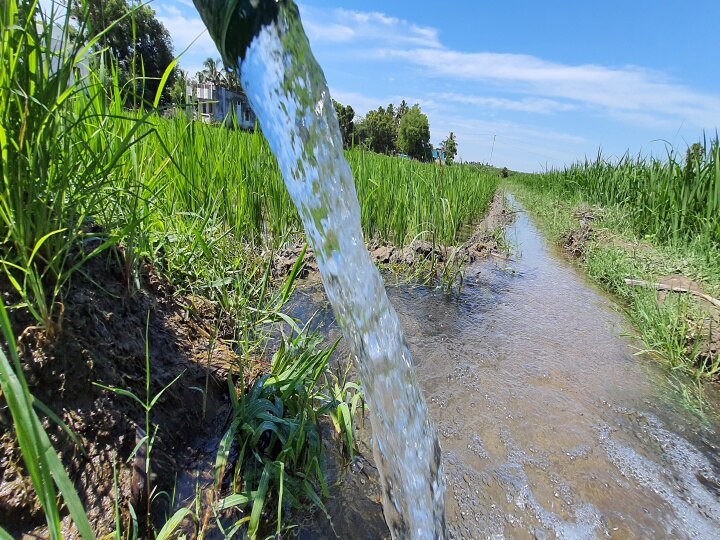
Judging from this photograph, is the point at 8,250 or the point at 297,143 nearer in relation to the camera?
the point at 8,250

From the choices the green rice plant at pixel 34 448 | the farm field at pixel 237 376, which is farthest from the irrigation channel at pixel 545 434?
the green rice plant at pixel 34 448

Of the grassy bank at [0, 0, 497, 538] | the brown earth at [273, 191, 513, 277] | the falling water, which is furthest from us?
the brown earth at [273, 191, 513, 277]

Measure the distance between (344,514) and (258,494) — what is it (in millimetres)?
281

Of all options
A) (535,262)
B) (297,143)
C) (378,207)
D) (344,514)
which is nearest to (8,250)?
(297,143)

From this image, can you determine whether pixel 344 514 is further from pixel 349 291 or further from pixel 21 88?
pixel 21 88

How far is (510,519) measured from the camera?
47.8 inches

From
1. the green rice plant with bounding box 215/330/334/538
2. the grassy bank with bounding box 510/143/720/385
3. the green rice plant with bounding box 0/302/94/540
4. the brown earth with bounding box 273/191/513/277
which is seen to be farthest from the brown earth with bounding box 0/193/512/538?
the grassy bank with bounding box 510/143/720/385

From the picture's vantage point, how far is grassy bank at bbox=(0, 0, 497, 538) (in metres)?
0.88

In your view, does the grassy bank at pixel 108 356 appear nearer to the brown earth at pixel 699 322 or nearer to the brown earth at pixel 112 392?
the brown earth at pixel 112 392

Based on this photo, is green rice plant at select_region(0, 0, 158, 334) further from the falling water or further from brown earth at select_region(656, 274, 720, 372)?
brown earth at select_region(656, 274, 720, 372)

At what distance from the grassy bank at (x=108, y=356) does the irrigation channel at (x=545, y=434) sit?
30cm

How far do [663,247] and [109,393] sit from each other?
5164 millimetres

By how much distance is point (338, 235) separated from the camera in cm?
125

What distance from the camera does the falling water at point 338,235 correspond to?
1.04 m
